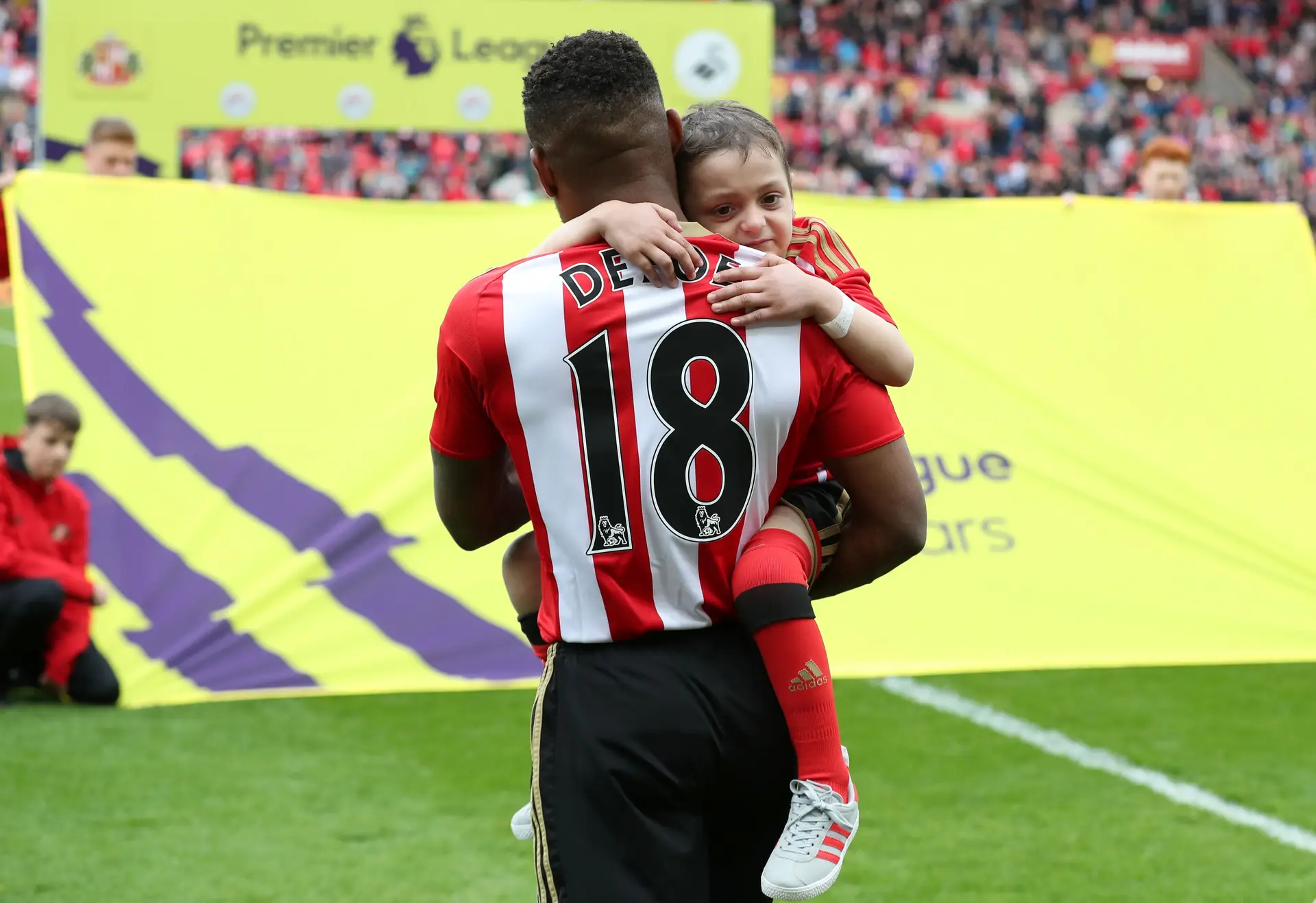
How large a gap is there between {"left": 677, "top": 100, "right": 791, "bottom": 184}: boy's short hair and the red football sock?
26.6 inches

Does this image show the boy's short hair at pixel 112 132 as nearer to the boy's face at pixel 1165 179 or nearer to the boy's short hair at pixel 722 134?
the boy's face at pixel 1165 179

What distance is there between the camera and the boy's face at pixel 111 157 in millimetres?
6809

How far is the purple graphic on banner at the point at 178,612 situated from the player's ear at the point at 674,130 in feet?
13.6

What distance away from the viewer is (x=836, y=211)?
6516 mm

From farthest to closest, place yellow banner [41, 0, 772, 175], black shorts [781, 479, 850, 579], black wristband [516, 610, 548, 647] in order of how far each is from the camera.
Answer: yellow banner [41, 0, 772, 175], black wristband [516, 610, 548, 647], black shorts [781, 479, 850, 579]

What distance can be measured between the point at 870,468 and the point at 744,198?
57 centimetres

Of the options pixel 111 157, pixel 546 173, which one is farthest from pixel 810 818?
pixel 111 157

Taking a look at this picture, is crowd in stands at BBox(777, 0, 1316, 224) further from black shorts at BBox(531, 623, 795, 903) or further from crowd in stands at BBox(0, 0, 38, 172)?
black shorts at BBox(531, 623, 795, 903)

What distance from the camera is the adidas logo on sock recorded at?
2043 millimetres

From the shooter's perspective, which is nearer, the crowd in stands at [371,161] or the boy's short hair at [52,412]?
the boy's short hair at [52,412]

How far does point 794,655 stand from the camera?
2.04 metres

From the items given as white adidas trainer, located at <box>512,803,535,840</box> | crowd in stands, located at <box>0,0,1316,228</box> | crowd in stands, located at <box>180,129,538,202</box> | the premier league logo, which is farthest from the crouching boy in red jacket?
crowd in stands, located at <box>180,129,538,202</box>

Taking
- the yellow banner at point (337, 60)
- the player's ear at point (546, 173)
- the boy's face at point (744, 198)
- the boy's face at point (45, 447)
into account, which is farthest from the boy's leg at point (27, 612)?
the yellow banner at point (337, 60)

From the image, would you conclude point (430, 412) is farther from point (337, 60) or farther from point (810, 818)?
point (337, 60)
